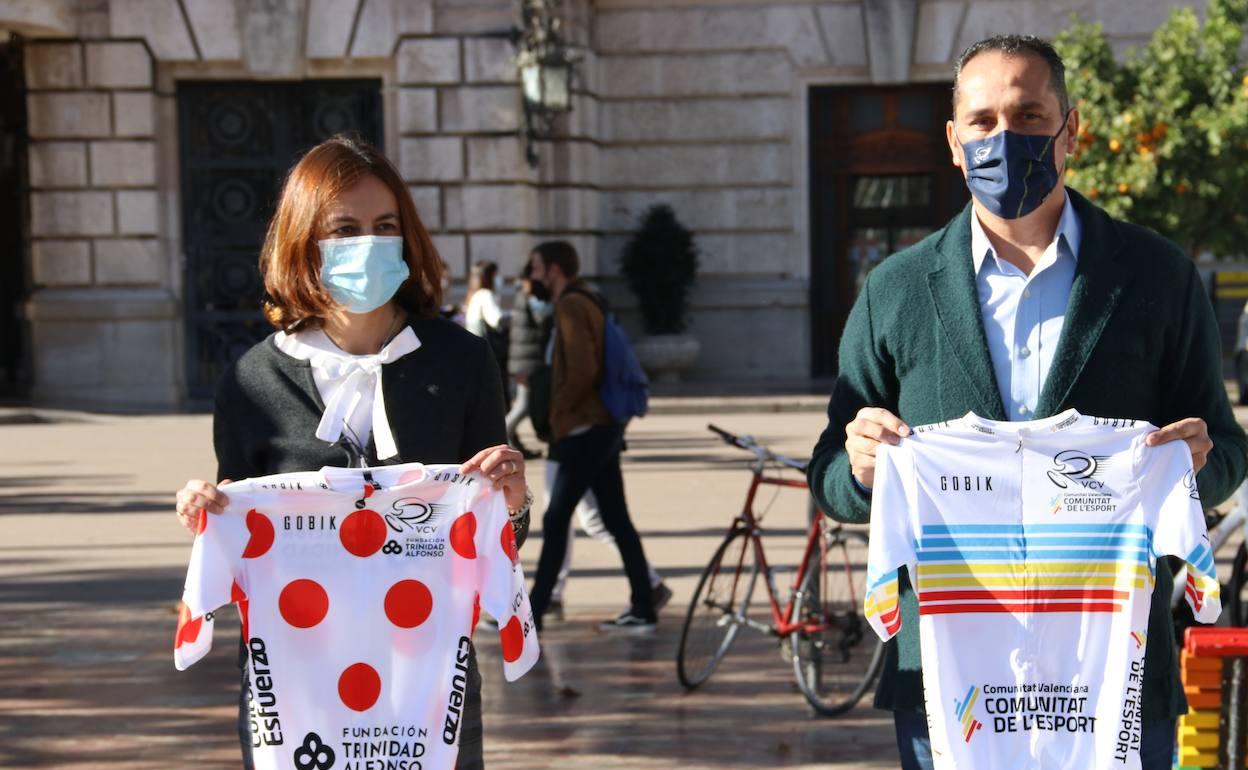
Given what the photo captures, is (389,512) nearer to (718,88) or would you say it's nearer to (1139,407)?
(1139,407)

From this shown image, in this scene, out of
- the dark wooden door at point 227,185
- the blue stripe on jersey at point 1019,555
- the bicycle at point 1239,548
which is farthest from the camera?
the dark wooden door at point 227,185

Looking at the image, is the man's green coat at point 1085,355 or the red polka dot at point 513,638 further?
the red polka dot at point 513,638

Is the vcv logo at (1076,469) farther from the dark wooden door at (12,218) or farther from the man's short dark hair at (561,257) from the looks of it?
the dark wooden door at (12,218)

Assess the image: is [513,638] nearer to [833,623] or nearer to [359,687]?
[359,687]

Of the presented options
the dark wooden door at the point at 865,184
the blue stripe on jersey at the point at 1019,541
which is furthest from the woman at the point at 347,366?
the dark wooden door at the point at 865,184

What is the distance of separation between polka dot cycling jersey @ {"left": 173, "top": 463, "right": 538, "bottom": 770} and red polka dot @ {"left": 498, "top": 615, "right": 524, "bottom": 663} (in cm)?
2

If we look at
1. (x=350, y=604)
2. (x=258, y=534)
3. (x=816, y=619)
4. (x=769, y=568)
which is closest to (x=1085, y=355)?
(x=350, y=604)

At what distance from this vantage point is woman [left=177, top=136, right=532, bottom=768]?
12.5ft

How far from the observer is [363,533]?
382cm

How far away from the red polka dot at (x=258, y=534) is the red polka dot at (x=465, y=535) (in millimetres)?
360

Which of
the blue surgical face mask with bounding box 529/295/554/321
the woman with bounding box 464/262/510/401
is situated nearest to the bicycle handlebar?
the blue surgical face mask with bounding box 529/295/554/321

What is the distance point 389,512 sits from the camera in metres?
3.82

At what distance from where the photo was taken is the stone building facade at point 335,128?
23125 millimetres

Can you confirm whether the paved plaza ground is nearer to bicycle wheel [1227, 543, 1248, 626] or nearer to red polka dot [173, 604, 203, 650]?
bicycle wheel [1227, 543, 1248, 626]
